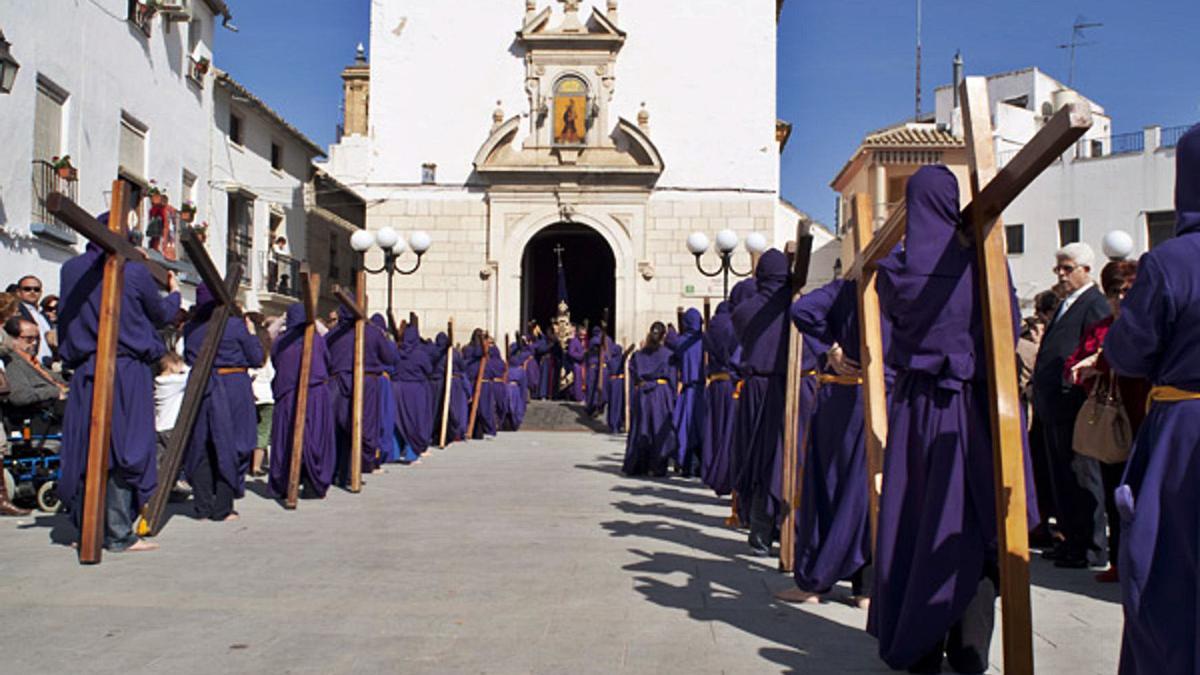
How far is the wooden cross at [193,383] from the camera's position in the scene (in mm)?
7754

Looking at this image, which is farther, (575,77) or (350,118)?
(350,118)

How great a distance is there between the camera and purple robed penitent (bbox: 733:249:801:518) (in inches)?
279

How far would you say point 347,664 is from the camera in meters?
4.51

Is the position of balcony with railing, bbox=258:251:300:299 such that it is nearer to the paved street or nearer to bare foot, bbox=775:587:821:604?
the paved street

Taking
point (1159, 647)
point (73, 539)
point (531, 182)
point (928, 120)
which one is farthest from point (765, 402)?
point (928, 120)

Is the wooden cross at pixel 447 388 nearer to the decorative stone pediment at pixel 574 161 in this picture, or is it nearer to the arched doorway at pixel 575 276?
the decorative stone pediment at pixel 574 161

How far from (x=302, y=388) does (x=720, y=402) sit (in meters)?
3.84

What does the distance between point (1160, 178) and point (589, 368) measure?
17425 mm

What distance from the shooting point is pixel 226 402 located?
8859mm

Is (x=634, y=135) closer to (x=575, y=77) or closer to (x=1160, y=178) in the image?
(x=575, y=77)

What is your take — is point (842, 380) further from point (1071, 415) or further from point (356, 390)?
point (356, 390)

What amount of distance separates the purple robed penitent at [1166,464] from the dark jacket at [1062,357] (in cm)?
379

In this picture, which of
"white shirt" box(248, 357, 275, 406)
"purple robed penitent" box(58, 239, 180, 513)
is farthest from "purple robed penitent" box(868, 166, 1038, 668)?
"white shirt" box(248, 357, 275, 406)

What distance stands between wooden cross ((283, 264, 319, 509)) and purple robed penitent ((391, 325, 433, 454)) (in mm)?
4548
